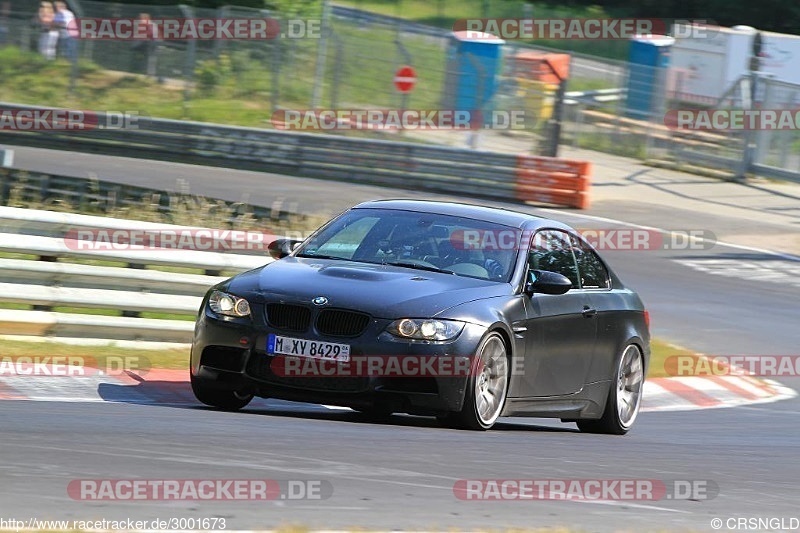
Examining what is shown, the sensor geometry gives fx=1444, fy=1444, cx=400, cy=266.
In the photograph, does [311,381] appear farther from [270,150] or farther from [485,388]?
[270,150]

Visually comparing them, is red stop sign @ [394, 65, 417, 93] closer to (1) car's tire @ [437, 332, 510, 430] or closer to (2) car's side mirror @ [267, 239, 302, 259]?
(2) car's side mirror @ [267, 239, 302, 259]

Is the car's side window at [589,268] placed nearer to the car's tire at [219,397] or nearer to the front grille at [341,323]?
the front grille at [341,323]

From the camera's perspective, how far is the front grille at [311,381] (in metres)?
8.12

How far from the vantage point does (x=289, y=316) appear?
826cm

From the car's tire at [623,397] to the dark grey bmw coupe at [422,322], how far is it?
7cm

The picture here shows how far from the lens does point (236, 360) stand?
27.6ft

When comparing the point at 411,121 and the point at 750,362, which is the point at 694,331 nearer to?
the point at 750,362


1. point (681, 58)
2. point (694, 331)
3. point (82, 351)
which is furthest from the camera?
point (681, 58)

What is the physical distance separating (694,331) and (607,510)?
422 inches

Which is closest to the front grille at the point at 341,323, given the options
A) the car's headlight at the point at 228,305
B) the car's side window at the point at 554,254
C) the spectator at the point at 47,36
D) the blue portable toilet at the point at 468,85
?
the car's headlight at the point at 228,305

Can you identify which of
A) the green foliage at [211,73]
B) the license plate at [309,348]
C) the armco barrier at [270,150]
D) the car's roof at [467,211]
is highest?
the car's roof at [467,211]

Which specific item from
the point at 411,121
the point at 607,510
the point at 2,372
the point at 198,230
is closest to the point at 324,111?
the point at 411,121

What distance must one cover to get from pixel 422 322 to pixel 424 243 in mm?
1088

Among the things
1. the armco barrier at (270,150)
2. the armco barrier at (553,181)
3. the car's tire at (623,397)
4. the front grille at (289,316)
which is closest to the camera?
the front grille at (289,316)
